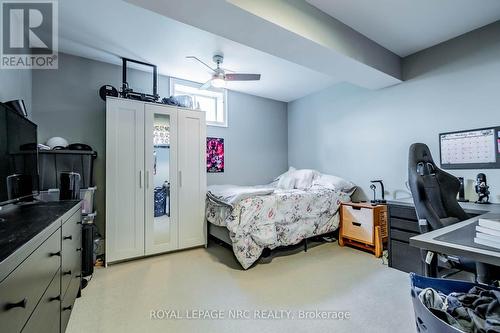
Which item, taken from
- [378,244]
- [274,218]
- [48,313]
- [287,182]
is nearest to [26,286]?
[48,313]

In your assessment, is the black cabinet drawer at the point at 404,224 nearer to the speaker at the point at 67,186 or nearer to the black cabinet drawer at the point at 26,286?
the black cabinet drawer at the point at 26,286

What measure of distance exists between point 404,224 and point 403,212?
13 centimetres

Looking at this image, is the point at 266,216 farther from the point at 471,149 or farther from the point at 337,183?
the point at 471,149

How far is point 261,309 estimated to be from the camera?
6.06 feet

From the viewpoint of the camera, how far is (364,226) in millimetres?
3131

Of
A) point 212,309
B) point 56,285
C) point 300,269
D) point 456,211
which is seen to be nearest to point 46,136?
point 56,285

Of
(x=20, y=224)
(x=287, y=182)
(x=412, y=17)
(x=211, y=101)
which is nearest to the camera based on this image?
(x=20, y=224)

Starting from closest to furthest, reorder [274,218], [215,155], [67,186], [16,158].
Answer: [16,158] < [67,186] < [274,218] < [215,155]

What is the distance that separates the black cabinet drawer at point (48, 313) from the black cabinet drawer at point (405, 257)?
298 centimetres

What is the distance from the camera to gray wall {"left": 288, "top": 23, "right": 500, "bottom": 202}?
2.52 m

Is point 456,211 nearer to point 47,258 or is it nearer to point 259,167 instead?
point 47,258

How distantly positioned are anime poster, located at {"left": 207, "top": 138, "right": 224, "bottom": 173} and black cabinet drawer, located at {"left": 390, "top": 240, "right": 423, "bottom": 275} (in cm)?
281

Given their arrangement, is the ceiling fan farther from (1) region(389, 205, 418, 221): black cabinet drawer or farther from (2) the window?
(1) region(389, 205, 418, 221): black cabinet drawer

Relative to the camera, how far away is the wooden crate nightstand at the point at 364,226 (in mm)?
2988
